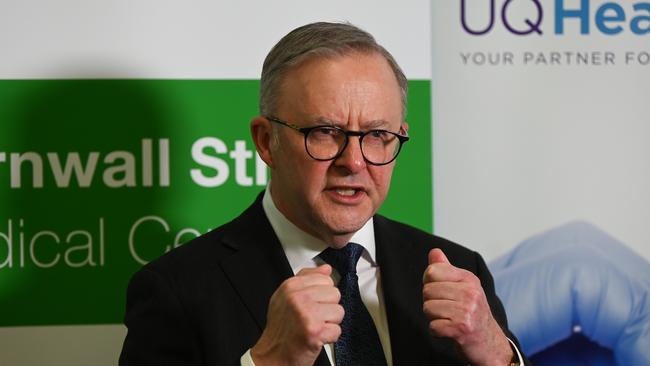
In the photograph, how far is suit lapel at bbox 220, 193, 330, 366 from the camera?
1.62m

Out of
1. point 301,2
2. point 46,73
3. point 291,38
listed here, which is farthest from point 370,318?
Result: point 46,73

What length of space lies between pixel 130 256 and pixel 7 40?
59cm

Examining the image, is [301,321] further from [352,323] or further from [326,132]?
[326,132]

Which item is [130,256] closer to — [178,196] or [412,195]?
[178,196]

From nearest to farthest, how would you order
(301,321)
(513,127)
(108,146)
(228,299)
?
1. (301,321)
2. (228,299)
3. (108,146)
4. (513,127)

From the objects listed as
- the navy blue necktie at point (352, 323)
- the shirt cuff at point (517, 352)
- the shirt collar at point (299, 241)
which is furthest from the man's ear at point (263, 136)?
the shirt cuff at point (517, 352)

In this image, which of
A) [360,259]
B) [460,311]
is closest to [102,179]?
[360,259]

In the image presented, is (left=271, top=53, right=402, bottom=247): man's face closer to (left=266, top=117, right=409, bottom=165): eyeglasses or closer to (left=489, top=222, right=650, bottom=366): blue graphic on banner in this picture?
(left=266, top=117, right=409, bottom=165): eyeglasses

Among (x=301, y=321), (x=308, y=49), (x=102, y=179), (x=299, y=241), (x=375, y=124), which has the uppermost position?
(x=308, y=49)

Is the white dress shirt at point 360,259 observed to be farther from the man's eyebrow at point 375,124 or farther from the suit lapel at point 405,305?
the man's eyebrow at point 375,124

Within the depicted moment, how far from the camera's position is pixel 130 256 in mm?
2104

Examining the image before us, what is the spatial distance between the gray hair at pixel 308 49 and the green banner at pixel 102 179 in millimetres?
502

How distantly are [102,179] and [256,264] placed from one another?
0.61 metres

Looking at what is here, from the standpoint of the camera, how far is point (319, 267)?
1.49 meters
